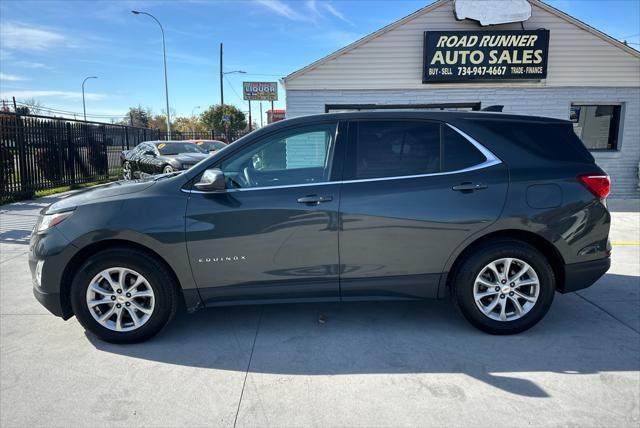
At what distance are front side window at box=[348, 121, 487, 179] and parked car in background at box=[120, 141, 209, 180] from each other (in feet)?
36.6

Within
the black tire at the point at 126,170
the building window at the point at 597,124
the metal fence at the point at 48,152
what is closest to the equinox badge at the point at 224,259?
the metal fence at the point at 48,152

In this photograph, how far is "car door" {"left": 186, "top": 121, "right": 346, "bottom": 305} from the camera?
334cm

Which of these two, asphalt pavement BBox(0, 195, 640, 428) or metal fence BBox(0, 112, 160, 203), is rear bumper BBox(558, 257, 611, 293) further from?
metal fence BBox(0, 112, 160, 203)

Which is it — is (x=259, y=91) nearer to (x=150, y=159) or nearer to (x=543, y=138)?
(x=150, y=159)

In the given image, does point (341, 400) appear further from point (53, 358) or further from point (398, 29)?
point (398, 29)

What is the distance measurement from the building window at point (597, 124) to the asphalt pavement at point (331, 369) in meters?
8.03

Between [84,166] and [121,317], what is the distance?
12.9 m

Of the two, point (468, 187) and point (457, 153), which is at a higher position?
point (457, 153)

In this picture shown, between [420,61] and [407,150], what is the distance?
25.6ft

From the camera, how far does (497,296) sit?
3.53 metres

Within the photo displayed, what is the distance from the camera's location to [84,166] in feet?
47.4

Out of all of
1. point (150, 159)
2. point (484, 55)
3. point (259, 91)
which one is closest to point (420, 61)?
point (484, 55)

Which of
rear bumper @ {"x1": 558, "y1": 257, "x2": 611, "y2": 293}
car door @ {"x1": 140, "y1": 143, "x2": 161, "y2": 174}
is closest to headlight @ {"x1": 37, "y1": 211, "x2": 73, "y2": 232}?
rear bumper @ {"x1": 558, "y1": 257, "x2": 611, "y2": 293}

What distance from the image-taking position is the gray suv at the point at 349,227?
335 centimetres
